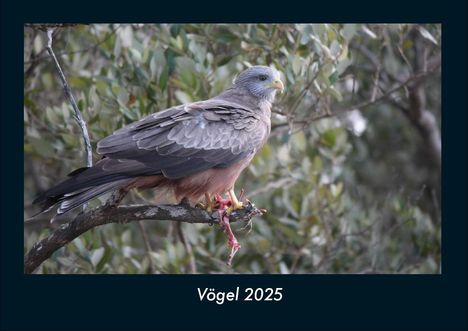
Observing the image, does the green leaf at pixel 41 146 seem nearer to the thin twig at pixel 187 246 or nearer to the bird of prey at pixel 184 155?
the thin twig at pixel 187 246

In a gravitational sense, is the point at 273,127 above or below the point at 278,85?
above

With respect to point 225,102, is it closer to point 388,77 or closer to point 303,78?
point 303,78

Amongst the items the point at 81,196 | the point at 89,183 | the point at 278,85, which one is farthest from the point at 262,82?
the point at 81,196

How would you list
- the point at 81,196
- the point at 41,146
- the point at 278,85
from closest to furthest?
the point at 81,196, the point at 278,85, the point at 41,146

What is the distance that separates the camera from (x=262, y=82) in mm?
7484

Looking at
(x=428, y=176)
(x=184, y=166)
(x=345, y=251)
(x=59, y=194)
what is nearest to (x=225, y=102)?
(x=184, y=166)

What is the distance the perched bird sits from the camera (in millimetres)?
5891

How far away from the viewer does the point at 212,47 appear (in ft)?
27.6

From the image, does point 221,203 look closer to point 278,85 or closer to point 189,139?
point 189,139

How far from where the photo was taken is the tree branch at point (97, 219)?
5805 mm

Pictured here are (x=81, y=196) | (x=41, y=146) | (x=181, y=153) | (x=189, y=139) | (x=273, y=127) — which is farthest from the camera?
(x=273, y=127)

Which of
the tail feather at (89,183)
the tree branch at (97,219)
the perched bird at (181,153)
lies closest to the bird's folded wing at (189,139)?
the perched bird at (181,153)

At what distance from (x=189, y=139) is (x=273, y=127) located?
87.8 inches

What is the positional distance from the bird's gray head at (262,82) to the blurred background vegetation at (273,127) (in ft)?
0.58
